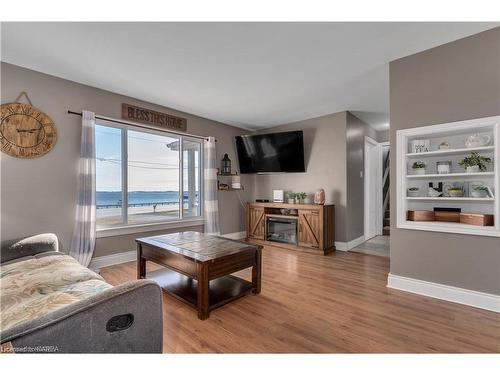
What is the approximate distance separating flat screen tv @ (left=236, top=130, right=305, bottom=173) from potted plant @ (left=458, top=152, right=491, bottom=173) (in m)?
2.50

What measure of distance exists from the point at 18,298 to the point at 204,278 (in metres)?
1.16

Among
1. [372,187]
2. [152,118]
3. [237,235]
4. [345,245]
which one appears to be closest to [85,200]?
→ [152,118]

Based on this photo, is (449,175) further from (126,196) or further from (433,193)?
(126,196)

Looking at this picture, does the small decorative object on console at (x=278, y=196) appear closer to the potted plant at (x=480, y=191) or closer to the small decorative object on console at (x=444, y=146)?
the small decorative object on console at (x=444, y=146)

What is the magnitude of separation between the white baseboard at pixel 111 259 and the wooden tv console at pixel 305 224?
230 centimetres

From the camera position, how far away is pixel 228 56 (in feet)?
8.00

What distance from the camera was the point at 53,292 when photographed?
1.54 meters

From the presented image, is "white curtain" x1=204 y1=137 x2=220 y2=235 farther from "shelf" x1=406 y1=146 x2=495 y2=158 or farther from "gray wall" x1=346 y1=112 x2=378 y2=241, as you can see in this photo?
"shelf" x1=406 y1=146 x2=495 y2=158

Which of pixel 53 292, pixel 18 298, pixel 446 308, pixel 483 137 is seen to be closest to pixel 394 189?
pixel 483 137

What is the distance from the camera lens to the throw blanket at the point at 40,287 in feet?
4.31

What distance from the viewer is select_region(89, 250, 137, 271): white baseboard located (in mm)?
3193

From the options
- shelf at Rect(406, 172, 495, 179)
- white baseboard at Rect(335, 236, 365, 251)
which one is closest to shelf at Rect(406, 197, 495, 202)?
shelf at Rect(406, 172, 495, 179)

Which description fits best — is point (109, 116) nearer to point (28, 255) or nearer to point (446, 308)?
point (28, 255)

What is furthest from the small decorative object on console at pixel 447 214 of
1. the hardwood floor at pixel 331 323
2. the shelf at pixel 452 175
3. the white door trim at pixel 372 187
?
the white door trim at pixel 372 187
